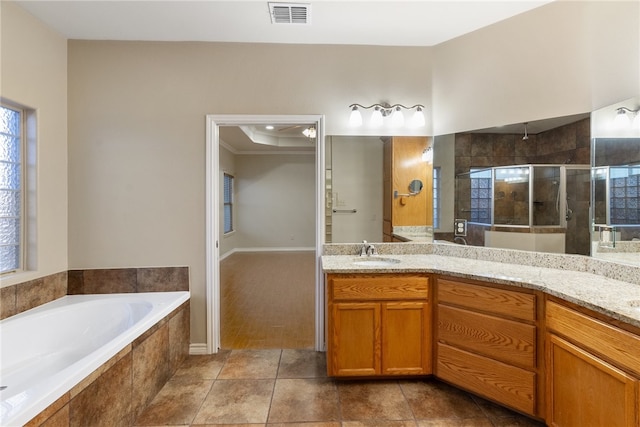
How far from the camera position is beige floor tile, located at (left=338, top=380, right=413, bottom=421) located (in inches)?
→ 73.5

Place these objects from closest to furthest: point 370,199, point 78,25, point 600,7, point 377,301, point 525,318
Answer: point 525,318 → point 600,7 → point 377,301 → point 78,25 → point 370,199

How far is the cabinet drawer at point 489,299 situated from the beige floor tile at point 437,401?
24.7 inches

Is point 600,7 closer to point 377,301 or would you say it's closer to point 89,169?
point 377,301

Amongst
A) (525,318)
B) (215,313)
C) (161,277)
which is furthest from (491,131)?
(161,277)

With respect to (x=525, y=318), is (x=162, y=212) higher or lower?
higher

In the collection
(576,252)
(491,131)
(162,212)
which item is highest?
(491,131)

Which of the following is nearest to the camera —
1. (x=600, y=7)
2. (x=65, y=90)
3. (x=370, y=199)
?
(x=600, y=7)

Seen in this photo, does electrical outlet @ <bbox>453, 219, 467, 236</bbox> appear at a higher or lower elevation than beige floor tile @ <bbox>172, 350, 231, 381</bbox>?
higher

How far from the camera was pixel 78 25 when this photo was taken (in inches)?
92.4

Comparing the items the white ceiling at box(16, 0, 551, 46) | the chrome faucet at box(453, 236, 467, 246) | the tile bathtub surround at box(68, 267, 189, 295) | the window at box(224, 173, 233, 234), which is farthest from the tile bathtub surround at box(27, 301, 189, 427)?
the window at box(224, 173, 233, 234)

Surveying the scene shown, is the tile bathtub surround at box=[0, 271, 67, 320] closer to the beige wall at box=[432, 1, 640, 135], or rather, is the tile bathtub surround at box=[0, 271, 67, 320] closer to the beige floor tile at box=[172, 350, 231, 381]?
the beige floor tile at box=[172, 350, 231, 381]

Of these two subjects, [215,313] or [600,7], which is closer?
[600,7]

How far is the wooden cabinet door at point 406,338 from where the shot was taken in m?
2.14

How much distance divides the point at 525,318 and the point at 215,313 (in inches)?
90.6
